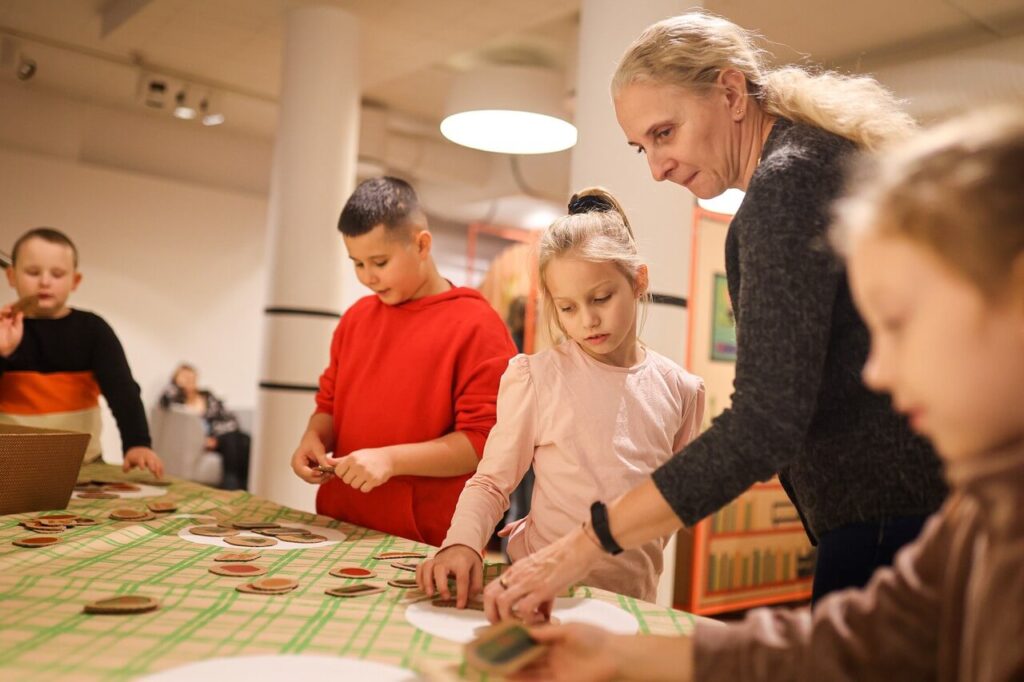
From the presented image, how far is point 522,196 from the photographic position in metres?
7.72

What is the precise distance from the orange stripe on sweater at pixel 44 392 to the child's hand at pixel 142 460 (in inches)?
9.4

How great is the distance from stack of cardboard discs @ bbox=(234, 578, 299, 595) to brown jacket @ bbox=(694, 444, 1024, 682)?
64cm

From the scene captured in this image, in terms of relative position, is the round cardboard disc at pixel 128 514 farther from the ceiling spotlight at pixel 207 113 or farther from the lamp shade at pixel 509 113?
the ceiling spotlight at pixel 207 113

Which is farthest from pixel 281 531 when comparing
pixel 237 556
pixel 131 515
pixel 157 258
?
pixel 157 258

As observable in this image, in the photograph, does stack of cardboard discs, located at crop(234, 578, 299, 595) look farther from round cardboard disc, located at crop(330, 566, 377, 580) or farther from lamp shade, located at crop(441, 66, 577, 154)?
lamp shade, located at crop(441, 66, 577, 154)

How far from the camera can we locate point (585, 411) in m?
1.48

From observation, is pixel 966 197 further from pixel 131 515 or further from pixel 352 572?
pixel 131 515

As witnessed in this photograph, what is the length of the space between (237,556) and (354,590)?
0.32 m

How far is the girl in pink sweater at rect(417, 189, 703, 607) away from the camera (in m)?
1.43

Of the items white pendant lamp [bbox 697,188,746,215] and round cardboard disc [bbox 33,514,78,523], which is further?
white pendant lamp [bbox 697,188,746,215]

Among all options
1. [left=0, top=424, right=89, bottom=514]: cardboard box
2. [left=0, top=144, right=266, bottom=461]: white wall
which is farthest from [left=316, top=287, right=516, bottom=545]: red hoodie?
[left=0, top=144, right=266, bottom=461]: white wall

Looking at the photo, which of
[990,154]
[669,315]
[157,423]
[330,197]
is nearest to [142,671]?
[990,154]

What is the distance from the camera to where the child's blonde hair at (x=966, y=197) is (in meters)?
0.54

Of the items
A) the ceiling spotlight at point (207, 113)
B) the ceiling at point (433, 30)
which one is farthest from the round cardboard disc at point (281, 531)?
the ceiling spotlight at point (207, 113)
